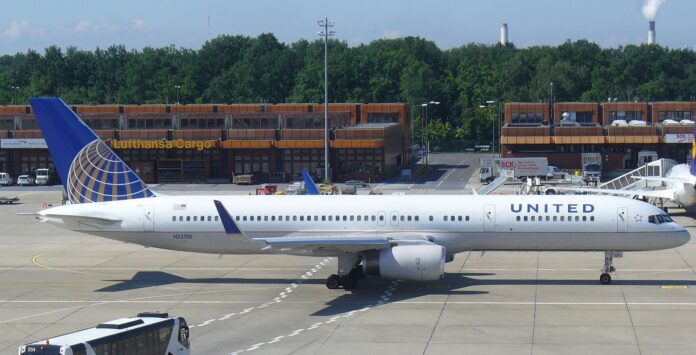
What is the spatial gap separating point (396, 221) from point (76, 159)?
1558 centimetres

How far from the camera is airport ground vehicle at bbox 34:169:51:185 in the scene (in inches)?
4368

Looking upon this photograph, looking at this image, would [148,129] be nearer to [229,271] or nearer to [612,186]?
[612,186]

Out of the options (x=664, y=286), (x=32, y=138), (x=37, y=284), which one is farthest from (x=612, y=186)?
(x=32, y=138)

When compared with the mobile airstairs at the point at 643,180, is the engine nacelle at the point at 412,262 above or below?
below

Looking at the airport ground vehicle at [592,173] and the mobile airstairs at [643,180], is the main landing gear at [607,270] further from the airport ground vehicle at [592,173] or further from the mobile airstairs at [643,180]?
the airport ground vehicle at [592,173]

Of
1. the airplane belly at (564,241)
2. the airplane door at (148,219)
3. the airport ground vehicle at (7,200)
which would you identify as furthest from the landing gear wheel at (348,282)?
the airport ground vehicle at (7,200)

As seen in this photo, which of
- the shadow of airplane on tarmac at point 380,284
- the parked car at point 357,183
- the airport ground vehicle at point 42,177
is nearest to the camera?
the shadow of airplane on tarmac at point 380,284

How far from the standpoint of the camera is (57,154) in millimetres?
48125

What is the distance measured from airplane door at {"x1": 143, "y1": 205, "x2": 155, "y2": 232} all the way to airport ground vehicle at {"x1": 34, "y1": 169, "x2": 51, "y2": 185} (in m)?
68.6

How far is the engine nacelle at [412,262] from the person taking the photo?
1686 inches

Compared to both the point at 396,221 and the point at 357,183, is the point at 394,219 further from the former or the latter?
the point at 357,183

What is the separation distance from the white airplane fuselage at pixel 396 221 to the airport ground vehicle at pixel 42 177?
6685 centimetres

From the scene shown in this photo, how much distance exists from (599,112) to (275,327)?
101 meters

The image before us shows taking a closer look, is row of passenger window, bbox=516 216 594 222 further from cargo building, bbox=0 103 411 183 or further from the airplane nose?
cargo building, bbox=0 103 411 183
